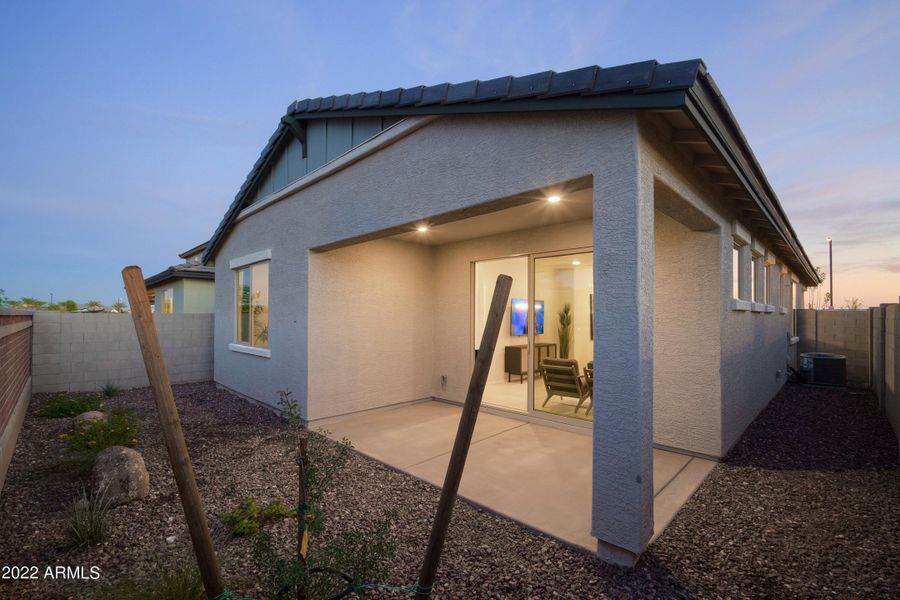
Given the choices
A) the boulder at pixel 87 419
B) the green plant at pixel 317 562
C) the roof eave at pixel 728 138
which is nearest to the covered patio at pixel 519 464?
the green plant at pixel 317 562

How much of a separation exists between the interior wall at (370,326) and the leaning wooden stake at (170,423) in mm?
Result: 4686

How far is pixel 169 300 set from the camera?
14.8 metres

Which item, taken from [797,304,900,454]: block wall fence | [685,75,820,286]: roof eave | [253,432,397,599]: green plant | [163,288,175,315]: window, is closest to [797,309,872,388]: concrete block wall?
[797,304,900,454]: block wall fence

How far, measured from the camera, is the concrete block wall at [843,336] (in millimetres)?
10070

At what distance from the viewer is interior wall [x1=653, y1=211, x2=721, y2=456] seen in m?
4.57

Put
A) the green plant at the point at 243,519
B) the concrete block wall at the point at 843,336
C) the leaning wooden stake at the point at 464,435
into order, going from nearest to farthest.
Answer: the leaning wooden stake at the point at 464,435 < the green plant at the point at 243,519 < the concrete block wall at the point at 843,336

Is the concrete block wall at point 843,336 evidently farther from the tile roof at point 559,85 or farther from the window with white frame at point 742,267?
the tile roof at point 559,85

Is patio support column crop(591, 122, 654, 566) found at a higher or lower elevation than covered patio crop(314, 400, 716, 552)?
higher

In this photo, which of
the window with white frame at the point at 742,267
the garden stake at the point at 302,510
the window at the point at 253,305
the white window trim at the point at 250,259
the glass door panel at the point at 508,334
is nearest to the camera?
the garden stake at the point at 302,510

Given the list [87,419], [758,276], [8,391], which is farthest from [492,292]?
[8,391]

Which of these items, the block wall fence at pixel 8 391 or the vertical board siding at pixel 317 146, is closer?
the block wall fence at pixel 8 391

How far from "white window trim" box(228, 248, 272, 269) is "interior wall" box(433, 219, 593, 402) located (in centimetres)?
322

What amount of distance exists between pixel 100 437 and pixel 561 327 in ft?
21.2

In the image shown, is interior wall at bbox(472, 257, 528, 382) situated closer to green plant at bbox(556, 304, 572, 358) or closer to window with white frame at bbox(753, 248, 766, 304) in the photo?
green plant at bbox(556, 304, 572, 358)
